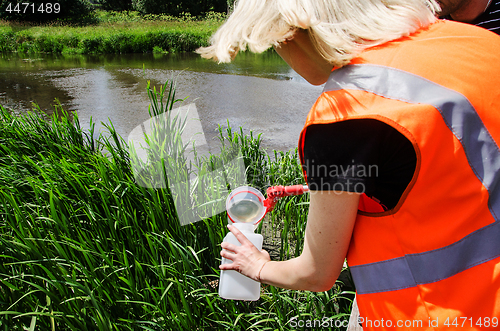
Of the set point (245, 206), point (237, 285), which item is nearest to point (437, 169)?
point (245, 206)

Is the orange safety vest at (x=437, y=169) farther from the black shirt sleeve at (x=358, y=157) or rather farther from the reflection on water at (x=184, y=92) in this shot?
the reflection on water at (x=184, y=92)

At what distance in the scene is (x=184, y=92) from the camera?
7.50 metres

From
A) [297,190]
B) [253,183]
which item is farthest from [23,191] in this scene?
[297,190]

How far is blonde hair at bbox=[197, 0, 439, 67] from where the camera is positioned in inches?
28.5

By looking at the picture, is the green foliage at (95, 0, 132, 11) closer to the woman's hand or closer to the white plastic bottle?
the white plastic bottle

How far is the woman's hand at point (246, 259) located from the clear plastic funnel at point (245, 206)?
0.24m

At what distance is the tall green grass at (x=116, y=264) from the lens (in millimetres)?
1430

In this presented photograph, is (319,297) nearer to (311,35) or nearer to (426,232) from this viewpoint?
(426,232)

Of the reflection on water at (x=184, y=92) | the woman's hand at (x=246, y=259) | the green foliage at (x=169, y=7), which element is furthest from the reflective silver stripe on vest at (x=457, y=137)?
the green foliage at (x=169, y=7)

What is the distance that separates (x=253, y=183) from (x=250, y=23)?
217cm

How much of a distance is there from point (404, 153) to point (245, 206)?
28.8 inches

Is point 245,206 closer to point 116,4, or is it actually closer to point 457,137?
point 457,137

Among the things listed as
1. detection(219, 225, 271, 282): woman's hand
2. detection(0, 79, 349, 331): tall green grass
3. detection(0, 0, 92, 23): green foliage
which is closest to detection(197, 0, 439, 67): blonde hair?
detection(219, 225, 271, 282): woman's hand

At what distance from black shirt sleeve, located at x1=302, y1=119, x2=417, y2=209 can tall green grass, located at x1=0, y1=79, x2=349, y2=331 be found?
1.03 m
